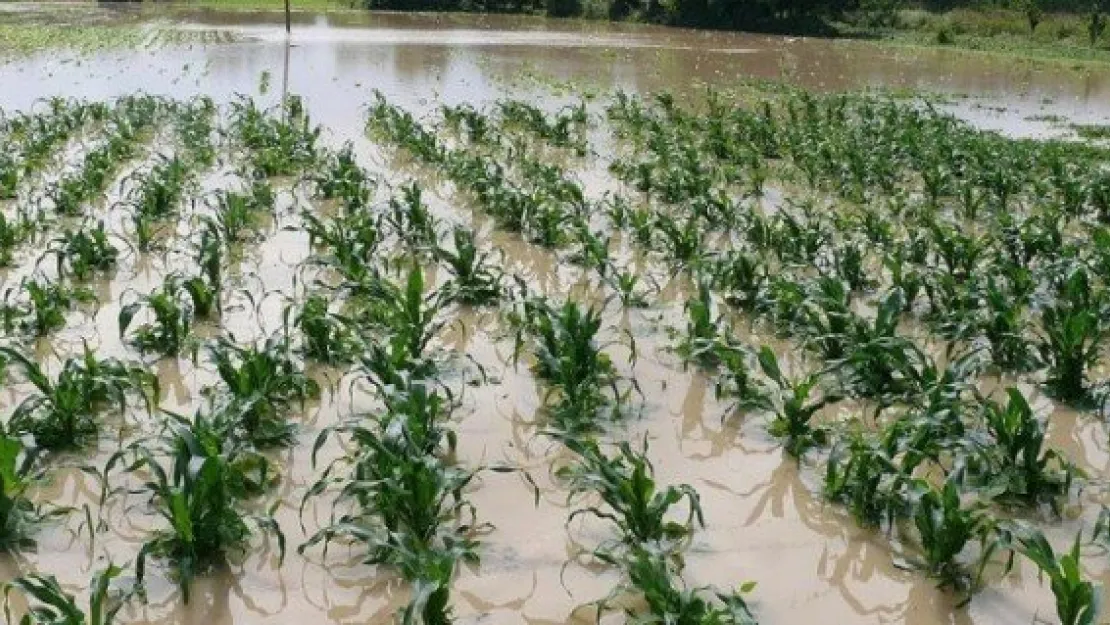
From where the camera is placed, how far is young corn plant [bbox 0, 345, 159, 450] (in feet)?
17.4

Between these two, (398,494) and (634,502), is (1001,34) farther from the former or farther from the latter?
(398,494)

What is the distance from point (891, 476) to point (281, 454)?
3071 millimetres

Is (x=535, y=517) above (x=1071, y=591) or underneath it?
underneath

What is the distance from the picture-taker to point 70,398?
5.32m

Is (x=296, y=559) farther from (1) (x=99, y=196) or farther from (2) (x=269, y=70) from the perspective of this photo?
(2) (x=269, y=70)

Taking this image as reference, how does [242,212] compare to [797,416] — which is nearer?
[797,416]

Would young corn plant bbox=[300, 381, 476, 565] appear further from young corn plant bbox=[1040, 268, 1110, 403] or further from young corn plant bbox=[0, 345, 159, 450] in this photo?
young corn plant bbox=[1040, 268, 1110, 403]

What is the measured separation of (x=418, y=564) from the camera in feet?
13.4

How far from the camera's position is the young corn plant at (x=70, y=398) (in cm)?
529

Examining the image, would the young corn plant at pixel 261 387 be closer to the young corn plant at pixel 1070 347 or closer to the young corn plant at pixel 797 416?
the young corn plant at pixel 797 416

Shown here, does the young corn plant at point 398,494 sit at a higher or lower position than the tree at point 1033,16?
lower

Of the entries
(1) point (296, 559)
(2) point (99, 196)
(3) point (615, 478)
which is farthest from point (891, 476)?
(2) point (99, 196)

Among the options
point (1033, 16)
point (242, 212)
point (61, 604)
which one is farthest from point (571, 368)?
point (1033, 16)

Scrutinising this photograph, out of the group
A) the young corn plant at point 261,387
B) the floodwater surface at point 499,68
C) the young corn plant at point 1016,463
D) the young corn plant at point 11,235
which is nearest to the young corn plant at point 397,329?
the young corn plant at point 261,387
